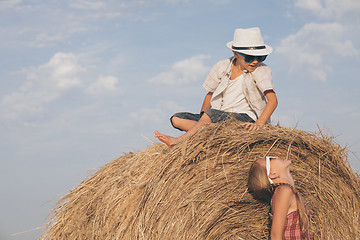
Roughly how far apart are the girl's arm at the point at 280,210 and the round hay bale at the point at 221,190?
1.32 ft

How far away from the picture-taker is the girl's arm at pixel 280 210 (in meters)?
3.32

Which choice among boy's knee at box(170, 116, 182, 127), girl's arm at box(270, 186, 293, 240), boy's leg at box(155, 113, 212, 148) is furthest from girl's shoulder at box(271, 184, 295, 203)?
boy's knee at box(170, 116, 182, 127)

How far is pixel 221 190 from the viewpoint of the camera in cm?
364

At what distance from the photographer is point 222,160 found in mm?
3531

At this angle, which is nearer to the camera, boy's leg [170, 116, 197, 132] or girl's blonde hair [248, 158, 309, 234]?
girl's blonde hair [248, 158, 309, 234]

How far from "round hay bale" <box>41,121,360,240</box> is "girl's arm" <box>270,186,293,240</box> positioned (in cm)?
40

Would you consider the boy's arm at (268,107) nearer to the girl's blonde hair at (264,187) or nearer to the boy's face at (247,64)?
the boy's face at (247,64)

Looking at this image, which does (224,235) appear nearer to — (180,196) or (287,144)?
(180,196)

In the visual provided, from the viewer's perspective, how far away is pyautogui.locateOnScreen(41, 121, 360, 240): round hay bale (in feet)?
11.5

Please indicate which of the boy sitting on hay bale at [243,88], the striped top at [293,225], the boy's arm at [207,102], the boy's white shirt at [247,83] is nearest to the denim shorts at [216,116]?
the boy sitting on hay bale at [243,88]

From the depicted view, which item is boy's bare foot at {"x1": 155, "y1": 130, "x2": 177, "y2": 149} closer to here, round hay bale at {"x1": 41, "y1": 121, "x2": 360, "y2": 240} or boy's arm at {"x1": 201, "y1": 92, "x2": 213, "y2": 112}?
round hay bale at {"x1": 41, "y1": 121, "x2": 360, "y2": 240}

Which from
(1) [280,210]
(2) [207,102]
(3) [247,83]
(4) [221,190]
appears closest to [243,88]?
(3) [247,83]

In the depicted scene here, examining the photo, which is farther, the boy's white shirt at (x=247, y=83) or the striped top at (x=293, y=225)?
the boy's white shirt at (x=247, y=83)

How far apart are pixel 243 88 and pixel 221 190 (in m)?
1.19
